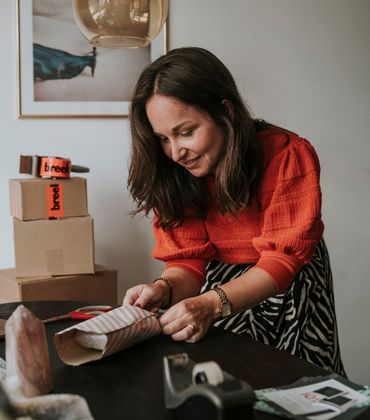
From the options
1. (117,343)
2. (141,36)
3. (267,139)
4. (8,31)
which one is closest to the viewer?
(117,343)

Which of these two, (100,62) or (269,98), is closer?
(100,62)

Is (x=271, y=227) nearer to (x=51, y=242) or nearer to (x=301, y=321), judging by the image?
(x=301, y=321)

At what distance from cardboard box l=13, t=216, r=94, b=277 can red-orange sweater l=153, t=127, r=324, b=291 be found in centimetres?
64

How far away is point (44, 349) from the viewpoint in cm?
105

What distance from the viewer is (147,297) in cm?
153

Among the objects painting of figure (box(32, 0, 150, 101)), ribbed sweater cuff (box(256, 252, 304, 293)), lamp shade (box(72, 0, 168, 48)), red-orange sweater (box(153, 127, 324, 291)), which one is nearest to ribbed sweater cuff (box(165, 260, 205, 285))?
red-orange sweater (box(153, 127, 324, 291))

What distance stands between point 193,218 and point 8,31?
140 centimetres

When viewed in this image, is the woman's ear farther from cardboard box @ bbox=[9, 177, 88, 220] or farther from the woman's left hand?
cardboard box @ bbox=[9, 177, 88, 220]

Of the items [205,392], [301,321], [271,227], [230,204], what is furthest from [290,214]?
[205,392]

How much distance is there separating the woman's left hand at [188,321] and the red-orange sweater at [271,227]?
8.4 inches

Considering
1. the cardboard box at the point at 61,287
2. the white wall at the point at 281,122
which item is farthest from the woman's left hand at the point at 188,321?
the white wall at the point at 281,122

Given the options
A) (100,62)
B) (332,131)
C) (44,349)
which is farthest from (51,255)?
(332,131)

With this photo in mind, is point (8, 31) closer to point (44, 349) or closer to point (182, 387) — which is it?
point (44, 349)

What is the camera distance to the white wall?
276 cm
